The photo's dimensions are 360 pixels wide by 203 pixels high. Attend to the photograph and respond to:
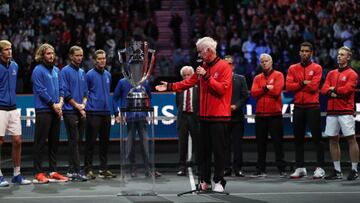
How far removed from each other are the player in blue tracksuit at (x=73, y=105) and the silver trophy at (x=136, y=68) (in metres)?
2.19

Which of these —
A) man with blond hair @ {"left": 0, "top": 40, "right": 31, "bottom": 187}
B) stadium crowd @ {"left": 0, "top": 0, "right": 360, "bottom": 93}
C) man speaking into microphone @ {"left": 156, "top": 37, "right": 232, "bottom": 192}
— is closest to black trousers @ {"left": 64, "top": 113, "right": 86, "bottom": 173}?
man with blond hair @ {"left": 0, "top": 40, "right": 31, "bottom": 187}

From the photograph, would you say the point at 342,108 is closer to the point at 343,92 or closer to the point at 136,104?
the point at 343,92

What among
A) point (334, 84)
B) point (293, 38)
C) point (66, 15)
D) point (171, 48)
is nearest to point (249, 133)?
point (334, 84)

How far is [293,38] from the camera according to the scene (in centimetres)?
2191

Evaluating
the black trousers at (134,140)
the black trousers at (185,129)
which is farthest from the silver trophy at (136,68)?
the black trousers at (185,129)

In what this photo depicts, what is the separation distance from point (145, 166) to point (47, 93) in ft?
8.78

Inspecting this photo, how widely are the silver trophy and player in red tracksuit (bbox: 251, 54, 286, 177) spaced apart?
304 cm

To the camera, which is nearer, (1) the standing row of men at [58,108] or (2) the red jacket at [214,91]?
(2) the red jacket at [214,91]

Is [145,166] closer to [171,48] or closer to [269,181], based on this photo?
[269,181]

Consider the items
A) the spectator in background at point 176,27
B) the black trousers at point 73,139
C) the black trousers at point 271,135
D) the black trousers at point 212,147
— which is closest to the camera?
the black trousers at point 212,147

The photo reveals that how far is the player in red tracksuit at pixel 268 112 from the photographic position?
1250cm

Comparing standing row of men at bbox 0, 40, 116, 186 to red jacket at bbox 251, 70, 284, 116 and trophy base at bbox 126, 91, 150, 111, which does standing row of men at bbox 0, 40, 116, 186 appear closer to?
trophy base at bbox 126, 91, 150, 111

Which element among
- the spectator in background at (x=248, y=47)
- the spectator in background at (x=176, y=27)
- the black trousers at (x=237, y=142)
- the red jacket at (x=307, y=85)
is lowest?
the black trousers at (x=237, y=142)

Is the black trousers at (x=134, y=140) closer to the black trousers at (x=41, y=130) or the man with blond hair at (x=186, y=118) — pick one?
the black trousers at (x=41, y=130)
